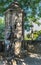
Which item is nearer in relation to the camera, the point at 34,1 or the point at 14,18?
the point at 14,18

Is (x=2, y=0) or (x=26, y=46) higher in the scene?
(x=2, y=0)

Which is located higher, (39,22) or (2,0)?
(2,0)

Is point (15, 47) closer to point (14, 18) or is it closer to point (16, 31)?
point (16, 31)

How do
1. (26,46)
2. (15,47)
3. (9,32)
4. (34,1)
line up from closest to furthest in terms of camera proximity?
1. (15,47)
2. (9,32)
3. (26,46)
4. (34,1)

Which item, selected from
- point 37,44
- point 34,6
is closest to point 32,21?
point 34,6

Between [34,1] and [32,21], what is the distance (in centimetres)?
185

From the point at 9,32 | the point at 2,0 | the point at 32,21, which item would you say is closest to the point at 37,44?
the point at 32,21

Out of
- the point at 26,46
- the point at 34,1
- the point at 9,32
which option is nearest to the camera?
the point at 9,32

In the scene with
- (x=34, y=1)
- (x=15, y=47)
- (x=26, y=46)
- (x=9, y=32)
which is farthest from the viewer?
(x=34, y=1)

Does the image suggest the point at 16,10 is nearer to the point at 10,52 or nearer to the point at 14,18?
the point at 14,18

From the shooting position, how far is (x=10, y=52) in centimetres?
241

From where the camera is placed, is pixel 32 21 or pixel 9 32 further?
pixel 32 21

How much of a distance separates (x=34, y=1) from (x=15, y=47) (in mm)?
9182

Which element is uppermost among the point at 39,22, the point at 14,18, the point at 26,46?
the point at 14,18
